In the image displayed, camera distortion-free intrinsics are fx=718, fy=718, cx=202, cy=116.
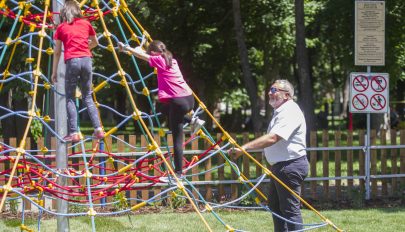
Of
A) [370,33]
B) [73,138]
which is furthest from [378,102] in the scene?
[73,138]

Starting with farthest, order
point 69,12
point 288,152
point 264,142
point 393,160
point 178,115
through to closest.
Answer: point 393,160 < point 178,115 < point 288,152 < point 264,142 < point 69,12

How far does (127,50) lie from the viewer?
6.25 m

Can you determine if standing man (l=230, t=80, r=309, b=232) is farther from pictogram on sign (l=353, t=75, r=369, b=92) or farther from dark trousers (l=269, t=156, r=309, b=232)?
pictogram on sign (l=353, t=75, r=369, b=92)

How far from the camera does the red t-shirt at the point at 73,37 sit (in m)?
5.92

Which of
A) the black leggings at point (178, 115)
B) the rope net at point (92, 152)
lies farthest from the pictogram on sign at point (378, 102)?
the black leggings at point (178, 115)

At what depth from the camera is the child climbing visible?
5.92 m

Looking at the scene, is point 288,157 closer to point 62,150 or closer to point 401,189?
point 62,150

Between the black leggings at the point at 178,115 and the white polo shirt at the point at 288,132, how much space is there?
794 millimetres

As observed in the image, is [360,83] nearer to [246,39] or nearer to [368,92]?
[368,92]

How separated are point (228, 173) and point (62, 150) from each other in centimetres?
750

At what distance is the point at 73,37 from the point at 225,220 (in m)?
4.00

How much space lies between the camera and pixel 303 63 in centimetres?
1412

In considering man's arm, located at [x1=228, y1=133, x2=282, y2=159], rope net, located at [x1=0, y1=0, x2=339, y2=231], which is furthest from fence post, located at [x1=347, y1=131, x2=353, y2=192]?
man's arm, located at [x1=228, y1=133, x2=282, y2=159]

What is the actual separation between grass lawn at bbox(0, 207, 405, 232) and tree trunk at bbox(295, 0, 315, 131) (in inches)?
182
